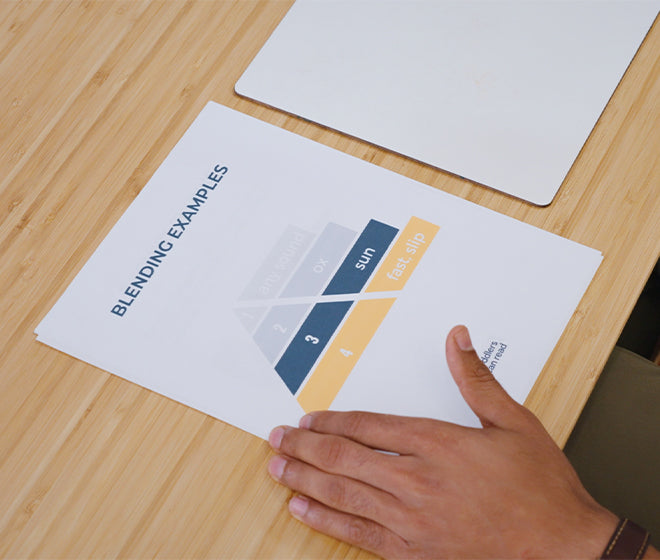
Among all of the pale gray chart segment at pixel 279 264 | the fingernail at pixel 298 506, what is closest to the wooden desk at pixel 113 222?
the fingernail at pixel 298 506

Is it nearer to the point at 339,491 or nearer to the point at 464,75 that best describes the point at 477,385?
the point at 339,491

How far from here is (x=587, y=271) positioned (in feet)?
2.45

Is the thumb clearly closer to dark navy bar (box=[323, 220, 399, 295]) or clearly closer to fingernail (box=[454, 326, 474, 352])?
fingernail (box=[454, 326, 474, 352])

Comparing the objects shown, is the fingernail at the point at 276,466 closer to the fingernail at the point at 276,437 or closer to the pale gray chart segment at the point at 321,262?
the fingernail at the point at 276,437

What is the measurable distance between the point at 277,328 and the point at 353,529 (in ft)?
0.65

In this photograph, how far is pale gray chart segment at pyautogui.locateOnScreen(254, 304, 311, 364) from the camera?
718 millimetres

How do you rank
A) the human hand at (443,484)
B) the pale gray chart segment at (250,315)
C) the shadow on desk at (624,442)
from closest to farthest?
the human hand at (443,484) → the pale gray chart segment at (250,315) → the shadow on desk at (624,442)

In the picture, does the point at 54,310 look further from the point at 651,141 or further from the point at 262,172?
the point at 651,141

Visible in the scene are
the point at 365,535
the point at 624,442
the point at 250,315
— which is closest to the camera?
the point at 365,535

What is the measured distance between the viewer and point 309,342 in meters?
0.72

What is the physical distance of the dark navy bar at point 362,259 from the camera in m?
0.75

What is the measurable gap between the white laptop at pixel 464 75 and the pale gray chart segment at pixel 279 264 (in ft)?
0.47

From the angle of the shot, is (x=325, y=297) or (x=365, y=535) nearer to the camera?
(x=365, y=535)

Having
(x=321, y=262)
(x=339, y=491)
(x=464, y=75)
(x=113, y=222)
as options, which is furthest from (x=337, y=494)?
(x=464, y=75)
